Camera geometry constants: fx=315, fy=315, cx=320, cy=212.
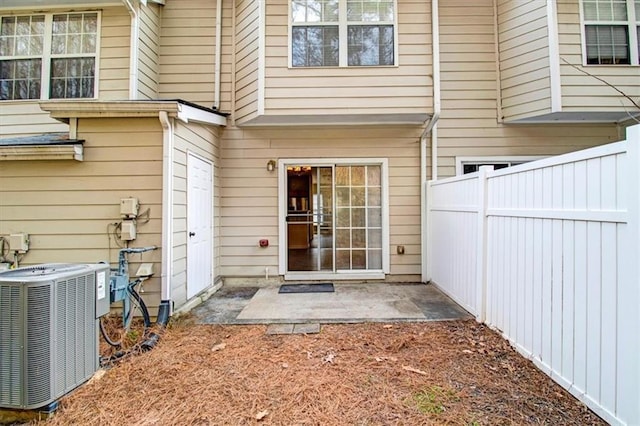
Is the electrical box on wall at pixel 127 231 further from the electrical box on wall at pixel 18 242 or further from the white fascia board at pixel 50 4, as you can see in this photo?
the white fascia board at pixel 50 4

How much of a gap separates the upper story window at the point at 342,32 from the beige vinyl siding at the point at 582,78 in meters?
2.67

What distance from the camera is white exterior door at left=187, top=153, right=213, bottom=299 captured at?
4316mm

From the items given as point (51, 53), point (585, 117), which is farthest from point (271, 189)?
point (585, 117)

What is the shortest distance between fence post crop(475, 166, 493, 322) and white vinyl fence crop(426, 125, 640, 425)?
0.04 ft

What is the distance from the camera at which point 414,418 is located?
2.03 metres

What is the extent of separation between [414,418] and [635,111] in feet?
19.4

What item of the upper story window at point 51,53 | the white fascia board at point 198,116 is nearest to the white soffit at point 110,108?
the white fascia board at point 198,116

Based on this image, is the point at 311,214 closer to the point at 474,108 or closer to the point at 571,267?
the point at 474,108

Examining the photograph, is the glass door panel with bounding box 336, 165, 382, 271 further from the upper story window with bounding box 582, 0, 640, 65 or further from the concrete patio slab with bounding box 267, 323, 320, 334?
the upper story window with bounding box 582, 0, 640, 65

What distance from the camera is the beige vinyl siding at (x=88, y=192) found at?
3.79 metres

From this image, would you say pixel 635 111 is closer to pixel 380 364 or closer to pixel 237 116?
pixel 380 364

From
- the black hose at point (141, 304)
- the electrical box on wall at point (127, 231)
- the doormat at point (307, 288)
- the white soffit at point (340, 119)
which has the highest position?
the white soffit at point (340, 119)

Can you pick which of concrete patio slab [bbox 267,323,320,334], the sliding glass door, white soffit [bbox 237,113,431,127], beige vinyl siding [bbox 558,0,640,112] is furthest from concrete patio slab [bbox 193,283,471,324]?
beige vinyl siding [bbox 558,0,640,112]

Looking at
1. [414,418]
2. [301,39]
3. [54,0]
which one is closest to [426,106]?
[301,39]
